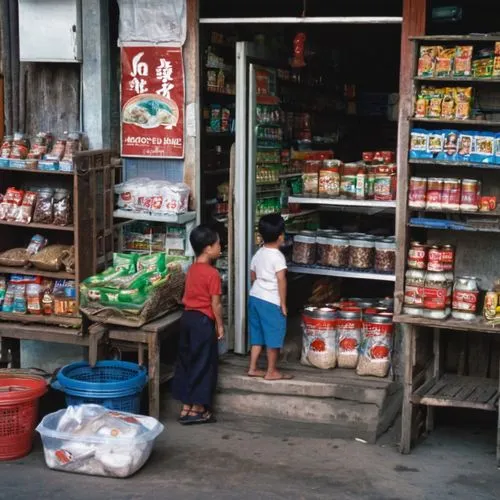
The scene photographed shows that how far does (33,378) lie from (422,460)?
2.82 m

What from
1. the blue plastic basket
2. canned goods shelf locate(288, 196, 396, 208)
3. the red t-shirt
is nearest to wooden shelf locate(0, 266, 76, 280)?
the blue plastic basket

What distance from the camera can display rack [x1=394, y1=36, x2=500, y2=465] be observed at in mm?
6137

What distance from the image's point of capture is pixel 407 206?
6.31 m

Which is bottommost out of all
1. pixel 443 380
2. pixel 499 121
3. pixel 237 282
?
pixel 443 380

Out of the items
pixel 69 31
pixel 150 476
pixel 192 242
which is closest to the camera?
pixel 150 476

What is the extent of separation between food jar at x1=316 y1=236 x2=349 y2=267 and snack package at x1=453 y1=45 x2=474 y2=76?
78.2 inches

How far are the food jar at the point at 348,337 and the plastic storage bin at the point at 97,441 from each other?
186cm

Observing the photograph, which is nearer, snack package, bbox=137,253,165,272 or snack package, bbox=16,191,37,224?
snack package, bbox=137,253,165,272

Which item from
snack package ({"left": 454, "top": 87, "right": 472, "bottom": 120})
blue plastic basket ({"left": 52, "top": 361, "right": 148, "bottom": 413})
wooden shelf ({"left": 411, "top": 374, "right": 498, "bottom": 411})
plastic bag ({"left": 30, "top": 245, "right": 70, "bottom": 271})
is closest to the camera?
snack package ({"left": 454, "top": 87, "right": 472, "bottom": 120})

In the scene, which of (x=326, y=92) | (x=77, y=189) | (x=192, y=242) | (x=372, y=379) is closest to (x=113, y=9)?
(x=77, y=189)

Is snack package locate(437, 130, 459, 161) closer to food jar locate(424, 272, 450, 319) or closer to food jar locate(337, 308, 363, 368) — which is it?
food jar locate(424, 272, 450, 319)

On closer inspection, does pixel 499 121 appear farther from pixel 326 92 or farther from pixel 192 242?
Answer: pixel 326 92

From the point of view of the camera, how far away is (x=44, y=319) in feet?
23.8

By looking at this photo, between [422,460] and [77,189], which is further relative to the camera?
[77,189]
